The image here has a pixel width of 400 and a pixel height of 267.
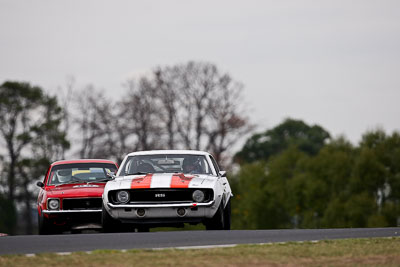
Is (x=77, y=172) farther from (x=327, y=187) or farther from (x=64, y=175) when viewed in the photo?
(x=327, y=187)

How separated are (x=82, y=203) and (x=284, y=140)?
86.0 meters

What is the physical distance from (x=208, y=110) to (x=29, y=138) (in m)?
12.3

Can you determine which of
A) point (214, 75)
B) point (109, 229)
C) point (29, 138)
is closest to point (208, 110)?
point (214, 75)

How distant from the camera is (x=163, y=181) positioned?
52.5ft

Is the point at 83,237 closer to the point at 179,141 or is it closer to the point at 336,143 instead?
the point at 179,141

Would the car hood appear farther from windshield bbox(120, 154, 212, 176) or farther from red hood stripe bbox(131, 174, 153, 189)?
windshield bbox(120, 154, 212, 176)

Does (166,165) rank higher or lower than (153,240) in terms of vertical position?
higher

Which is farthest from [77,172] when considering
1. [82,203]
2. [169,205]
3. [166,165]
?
[169,205]

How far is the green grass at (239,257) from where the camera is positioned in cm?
1062

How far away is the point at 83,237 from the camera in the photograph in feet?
48.0

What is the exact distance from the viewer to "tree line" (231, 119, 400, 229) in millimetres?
63500

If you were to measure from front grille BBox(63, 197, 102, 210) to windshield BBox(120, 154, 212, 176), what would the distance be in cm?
187

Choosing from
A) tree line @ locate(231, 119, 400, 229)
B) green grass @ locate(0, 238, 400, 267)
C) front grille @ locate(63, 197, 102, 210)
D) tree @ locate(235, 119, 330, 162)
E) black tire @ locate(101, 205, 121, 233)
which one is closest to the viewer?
green grass @ locate(0, 238, 400, 267)

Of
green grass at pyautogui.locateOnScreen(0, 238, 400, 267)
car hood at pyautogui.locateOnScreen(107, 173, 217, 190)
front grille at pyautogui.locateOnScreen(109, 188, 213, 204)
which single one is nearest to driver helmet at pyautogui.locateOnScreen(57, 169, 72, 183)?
car hood at pyautogui.locateOnScreen(107, 173, 217, 190)
